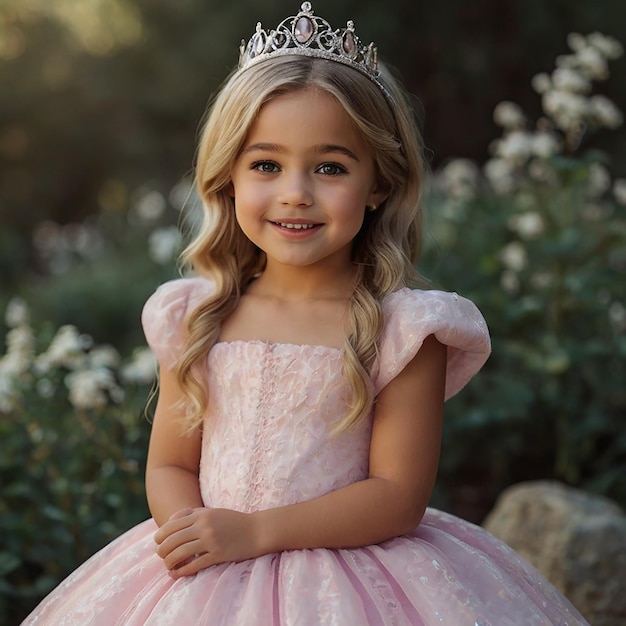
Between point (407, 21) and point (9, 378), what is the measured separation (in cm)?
911

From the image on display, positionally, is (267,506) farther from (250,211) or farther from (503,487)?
(503,487)

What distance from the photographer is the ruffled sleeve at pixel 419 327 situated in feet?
6.47

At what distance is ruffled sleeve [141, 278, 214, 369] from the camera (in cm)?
220

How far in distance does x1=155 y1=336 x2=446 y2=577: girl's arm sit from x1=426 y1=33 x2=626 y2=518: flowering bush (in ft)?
5.37

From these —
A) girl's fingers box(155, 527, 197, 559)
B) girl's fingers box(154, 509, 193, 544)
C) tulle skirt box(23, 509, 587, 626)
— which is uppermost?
girl's fingers box(154, 509, 193, 544)

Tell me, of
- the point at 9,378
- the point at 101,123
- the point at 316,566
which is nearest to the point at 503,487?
the point at 9,378

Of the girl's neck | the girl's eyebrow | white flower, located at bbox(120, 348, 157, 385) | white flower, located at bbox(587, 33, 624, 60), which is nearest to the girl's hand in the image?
the girl's neck

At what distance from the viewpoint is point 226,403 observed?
6.97 feet

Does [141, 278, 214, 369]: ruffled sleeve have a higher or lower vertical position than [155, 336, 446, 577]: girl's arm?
higher

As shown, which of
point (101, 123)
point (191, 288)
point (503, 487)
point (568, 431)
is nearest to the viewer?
point (191, 288)

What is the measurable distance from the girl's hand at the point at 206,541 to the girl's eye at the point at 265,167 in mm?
707

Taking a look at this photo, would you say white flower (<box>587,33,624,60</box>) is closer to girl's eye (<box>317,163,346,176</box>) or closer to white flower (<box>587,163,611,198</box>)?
white flower (<box>587,163,611,198</box>)

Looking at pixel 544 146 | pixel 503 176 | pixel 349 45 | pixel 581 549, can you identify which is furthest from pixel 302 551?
pixel 503 176

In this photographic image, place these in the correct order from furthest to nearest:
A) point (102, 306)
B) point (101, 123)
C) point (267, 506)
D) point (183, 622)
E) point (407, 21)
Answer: point (101, 123)
point (407, 21)
point (102, 306)
point (267, 506)
point (183, 622)
